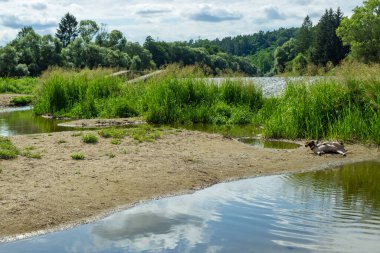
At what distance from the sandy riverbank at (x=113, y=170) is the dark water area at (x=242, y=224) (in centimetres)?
44

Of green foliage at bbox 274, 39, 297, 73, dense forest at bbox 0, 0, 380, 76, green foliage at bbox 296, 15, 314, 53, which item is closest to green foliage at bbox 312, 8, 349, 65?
dense forest at bbox 0, 0, 380, 76

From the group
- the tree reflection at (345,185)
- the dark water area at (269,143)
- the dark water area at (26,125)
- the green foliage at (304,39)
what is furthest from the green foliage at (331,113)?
the green foliage at (304,39)

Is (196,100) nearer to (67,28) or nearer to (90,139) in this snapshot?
(90,139)

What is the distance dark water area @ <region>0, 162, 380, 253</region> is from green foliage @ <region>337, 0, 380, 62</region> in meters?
60.5

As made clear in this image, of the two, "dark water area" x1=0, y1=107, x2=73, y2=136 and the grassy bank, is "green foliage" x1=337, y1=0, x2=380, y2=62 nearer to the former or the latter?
the grassy bank

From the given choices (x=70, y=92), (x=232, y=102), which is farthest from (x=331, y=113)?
(x=70, y=92)

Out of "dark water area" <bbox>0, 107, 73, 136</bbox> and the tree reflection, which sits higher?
"dark water area" <bbox>0, 107, 73, 136</bbox>

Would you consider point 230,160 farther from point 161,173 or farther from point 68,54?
point 68,54

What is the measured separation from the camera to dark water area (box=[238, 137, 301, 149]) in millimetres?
14587

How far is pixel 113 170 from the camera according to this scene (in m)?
10.3

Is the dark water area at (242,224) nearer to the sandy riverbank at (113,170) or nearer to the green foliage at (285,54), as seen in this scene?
the sandy riverbank at (113,170)

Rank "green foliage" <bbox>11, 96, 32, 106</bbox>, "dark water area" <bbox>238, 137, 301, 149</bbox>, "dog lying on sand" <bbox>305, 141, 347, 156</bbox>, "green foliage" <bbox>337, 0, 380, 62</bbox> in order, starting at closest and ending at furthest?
1. "dog lying on sand" <bbox>305, 141, 347, 156</bbox>
2. "dark water area" <bbox>238, 137, 301, 149</bbox>
3. "green foliage" <bbox>11, 96, 32, 106</bbox>
4. "green foliage" <bbox>337, 0, 380, 62</bbox>

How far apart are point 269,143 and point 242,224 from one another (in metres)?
7.89

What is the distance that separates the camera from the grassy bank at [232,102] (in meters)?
15.4
